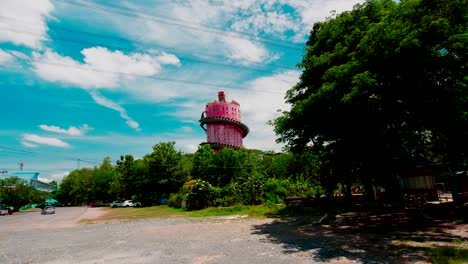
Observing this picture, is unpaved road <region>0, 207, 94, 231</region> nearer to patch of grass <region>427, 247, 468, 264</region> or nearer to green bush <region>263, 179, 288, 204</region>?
green bush <region>263, 179, 288, 204</region>

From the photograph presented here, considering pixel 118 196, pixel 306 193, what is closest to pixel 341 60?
pixel 306 193

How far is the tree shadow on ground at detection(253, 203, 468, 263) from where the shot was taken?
865 cm

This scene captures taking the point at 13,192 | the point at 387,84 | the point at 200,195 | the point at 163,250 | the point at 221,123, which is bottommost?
the point at 163,250

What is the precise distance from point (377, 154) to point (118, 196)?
70.4 metres

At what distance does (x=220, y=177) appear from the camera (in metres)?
41.1

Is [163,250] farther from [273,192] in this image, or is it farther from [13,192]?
[13,192]

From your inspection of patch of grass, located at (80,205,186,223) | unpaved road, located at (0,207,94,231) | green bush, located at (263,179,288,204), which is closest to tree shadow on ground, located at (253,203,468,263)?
green bush, located at (263,179,288,204)

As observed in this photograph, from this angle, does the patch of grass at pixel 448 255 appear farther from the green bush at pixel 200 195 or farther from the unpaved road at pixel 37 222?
the green bush at pixel 200 195

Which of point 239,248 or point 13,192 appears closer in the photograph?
point 239,248

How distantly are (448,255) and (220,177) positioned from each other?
3424cm

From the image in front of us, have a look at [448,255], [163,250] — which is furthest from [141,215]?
[448,255]

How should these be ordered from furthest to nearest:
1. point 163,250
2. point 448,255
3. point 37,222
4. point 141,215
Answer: point 141,215 < point 37,222 < point 163,250 < point 448,255

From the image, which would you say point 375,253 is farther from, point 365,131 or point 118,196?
point 118,196

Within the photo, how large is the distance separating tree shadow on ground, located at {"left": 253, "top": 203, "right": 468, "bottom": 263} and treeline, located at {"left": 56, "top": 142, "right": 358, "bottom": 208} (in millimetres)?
7785
